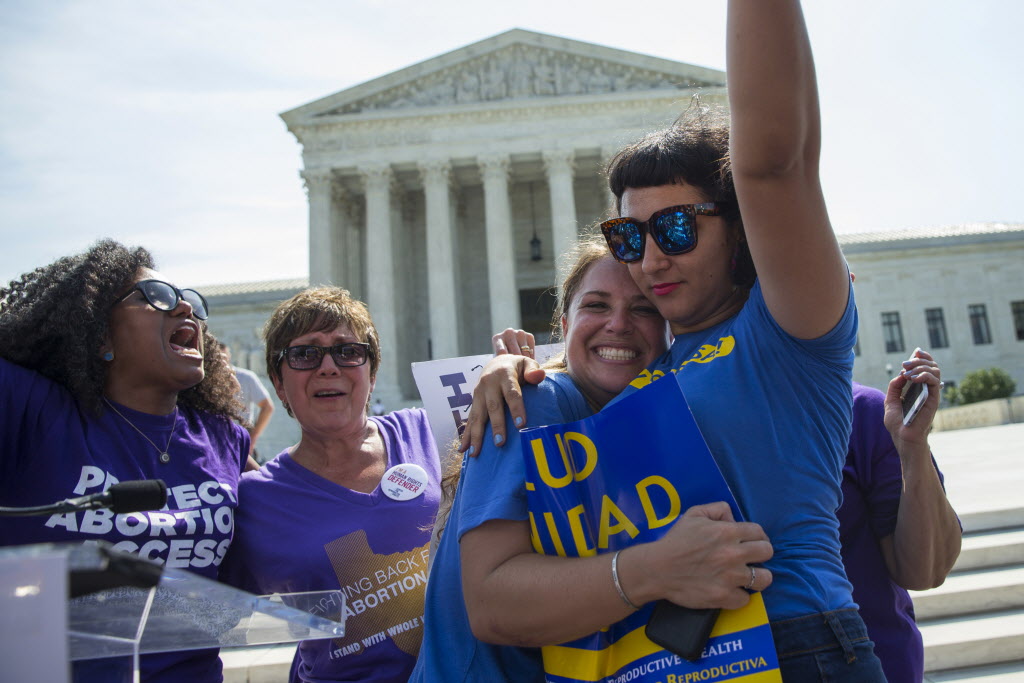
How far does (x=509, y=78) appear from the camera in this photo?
3244 centimetres

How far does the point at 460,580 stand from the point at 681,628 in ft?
2.05

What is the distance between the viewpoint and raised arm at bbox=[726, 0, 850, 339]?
142cm

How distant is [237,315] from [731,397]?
41.0m

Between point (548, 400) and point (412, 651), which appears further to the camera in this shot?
point (412, 651)

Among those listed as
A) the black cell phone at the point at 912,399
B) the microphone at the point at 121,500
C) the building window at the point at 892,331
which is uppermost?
the building window at the point at 892,331

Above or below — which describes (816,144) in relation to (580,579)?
above

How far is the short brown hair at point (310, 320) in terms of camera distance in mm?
3355

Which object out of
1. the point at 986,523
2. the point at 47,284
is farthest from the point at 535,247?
the point at 47,284

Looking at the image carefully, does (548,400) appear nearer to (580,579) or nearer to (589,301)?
(589,301)

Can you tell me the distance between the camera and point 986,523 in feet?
19.9

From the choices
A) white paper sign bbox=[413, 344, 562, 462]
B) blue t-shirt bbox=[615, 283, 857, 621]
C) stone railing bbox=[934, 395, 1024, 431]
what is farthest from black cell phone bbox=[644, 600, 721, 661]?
stone railing bbox=[934, 395, 1024, 431]

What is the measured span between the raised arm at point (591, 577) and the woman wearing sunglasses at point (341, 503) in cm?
134

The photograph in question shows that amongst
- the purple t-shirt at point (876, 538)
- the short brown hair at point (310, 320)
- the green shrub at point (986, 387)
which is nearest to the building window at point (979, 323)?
the green shrub at point (986, 387)

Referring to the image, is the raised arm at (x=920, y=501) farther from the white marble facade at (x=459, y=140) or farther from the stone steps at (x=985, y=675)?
the white marble facade at (x=459, y=140)
